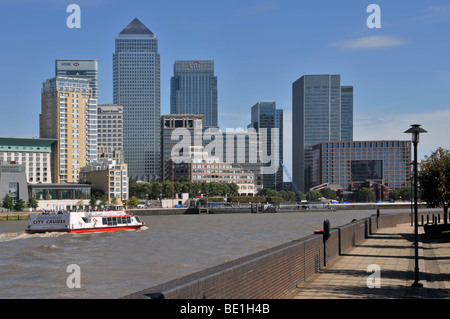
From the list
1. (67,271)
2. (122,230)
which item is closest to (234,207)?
(122,230)

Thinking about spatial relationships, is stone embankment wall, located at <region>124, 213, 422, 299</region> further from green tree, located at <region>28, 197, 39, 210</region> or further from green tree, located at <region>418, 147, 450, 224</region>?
green tree, located at <region>28, 197, 39, 210</region>

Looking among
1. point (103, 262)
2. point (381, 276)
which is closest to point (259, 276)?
point (381, 276)

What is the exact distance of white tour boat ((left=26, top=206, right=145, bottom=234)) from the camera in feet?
270

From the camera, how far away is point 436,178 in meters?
49.5

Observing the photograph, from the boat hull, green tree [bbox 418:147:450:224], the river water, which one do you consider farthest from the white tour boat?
green tree [bbox 418:147:450:224]

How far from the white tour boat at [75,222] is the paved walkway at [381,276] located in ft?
178

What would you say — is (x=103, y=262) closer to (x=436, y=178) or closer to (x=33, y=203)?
(x=436, y=178)

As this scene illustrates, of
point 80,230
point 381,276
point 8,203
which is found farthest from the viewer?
point 8,203

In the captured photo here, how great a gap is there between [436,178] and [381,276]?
27862 millimetres

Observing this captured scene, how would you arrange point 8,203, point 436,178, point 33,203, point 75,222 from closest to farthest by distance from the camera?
point 436,178 → point 75,222 → point 8,203 → point 33,203

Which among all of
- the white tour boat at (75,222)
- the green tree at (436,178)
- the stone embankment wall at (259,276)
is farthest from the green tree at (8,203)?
the stone embankment wall at (259,276)

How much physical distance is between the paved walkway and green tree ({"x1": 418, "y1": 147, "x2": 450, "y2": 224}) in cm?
1151
